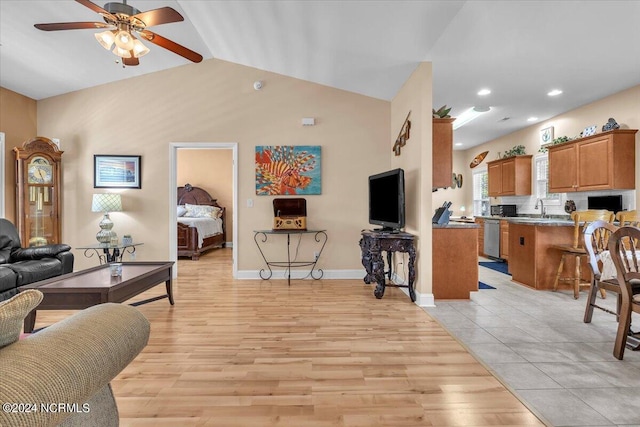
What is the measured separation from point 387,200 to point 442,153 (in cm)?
82

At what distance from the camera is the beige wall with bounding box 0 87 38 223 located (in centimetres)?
442

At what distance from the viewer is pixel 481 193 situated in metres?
8.26

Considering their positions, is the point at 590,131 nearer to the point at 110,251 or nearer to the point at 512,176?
the point at 512,176

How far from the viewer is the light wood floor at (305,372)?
5.49 ft

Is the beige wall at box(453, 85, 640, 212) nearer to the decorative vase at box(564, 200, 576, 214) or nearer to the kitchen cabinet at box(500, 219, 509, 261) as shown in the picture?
the decorative vase at box(564, 200, 576, 214)

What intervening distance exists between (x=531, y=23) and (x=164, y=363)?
407cm

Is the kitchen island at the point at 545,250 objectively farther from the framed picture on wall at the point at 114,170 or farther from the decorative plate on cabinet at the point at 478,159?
the framed picture on wall at the point at 114,170

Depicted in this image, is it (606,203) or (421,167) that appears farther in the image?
(606,203)

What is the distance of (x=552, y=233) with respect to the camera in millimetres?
4145

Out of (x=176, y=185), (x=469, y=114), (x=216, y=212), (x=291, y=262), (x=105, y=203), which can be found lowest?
(x=291, y=262)

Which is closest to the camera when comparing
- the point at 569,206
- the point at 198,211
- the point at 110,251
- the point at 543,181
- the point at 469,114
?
the point at 110,251

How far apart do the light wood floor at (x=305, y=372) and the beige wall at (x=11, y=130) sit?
2.27 metres

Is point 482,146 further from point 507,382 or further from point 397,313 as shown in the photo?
point 507,382

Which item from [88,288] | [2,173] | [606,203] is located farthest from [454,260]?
[2,173]
